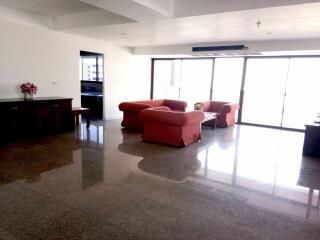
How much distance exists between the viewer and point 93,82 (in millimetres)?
8695

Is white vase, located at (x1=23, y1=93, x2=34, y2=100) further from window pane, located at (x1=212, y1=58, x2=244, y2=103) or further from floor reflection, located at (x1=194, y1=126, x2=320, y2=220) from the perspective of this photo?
window pane, located at (x1=212, y1=58, x2=244, y2=103)

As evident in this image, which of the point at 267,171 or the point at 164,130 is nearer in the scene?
the point at 267,171

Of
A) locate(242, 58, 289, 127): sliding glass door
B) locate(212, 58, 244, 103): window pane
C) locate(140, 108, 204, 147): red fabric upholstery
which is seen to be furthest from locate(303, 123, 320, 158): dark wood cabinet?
locate(212, 58, 244, 103): window pane

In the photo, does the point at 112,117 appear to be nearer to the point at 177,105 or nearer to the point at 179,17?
the point at 177,105

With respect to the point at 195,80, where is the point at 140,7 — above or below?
above

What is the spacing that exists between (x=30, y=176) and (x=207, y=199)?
93.4 inches

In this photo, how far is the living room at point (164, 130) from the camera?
2439 mm

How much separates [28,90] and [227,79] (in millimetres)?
6253

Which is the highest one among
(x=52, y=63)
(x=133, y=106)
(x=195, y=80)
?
(x=52, y=63)

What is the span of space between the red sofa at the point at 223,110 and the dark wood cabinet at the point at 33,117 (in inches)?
161

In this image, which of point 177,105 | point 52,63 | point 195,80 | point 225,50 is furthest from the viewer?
point 195,80

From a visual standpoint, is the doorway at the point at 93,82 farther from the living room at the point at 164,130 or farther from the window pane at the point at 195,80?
the window pane at the point at 195,80

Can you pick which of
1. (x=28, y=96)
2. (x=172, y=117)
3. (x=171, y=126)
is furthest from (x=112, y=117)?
(x=172, y=117)

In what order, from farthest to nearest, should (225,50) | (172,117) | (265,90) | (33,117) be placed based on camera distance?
1. (265,90)
2. (225,50)
3. (33,117)
4. (172,117)
